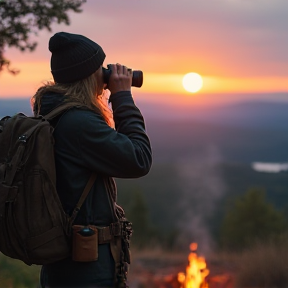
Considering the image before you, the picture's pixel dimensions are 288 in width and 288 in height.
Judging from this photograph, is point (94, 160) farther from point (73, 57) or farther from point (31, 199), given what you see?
point (73, 57)

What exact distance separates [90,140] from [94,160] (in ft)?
0.26

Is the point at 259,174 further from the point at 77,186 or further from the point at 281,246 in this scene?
the point at 77,186

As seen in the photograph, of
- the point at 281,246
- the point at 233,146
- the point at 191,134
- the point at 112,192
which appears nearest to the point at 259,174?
the point at 191,134

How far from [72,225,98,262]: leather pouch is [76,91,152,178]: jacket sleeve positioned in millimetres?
226

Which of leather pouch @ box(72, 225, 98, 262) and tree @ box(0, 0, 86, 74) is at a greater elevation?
tree @ box(0, 0, 86, 74)

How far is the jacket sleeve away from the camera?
2.35 meters

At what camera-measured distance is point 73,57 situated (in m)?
2.48

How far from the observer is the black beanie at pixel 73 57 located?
247 cm

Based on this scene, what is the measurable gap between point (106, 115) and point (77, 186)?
311 mm

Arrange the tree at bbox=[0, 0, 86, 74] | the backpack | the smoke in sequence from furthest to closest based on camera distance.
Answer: the smoke → the tree at bbox=[0, 0, 86, 74] → the backpack

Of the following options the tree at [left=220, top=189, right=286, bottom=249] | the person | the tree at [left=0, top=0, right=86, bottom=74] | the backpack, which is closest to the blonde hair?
the person

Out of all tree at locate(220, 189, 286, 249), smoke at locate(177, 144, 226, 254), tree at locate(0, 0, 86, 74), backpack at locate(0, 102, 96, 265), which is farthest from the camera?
smoke at locate(177, 144, 226, 254)

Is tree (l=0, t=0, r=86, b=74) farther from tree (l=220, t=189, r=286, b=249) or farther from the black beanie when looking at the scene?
tree (l=220, t=189, r=286, b=249)

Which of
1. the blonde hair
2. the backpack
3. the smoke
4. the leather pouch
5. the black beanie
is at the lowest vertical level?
the smoke
